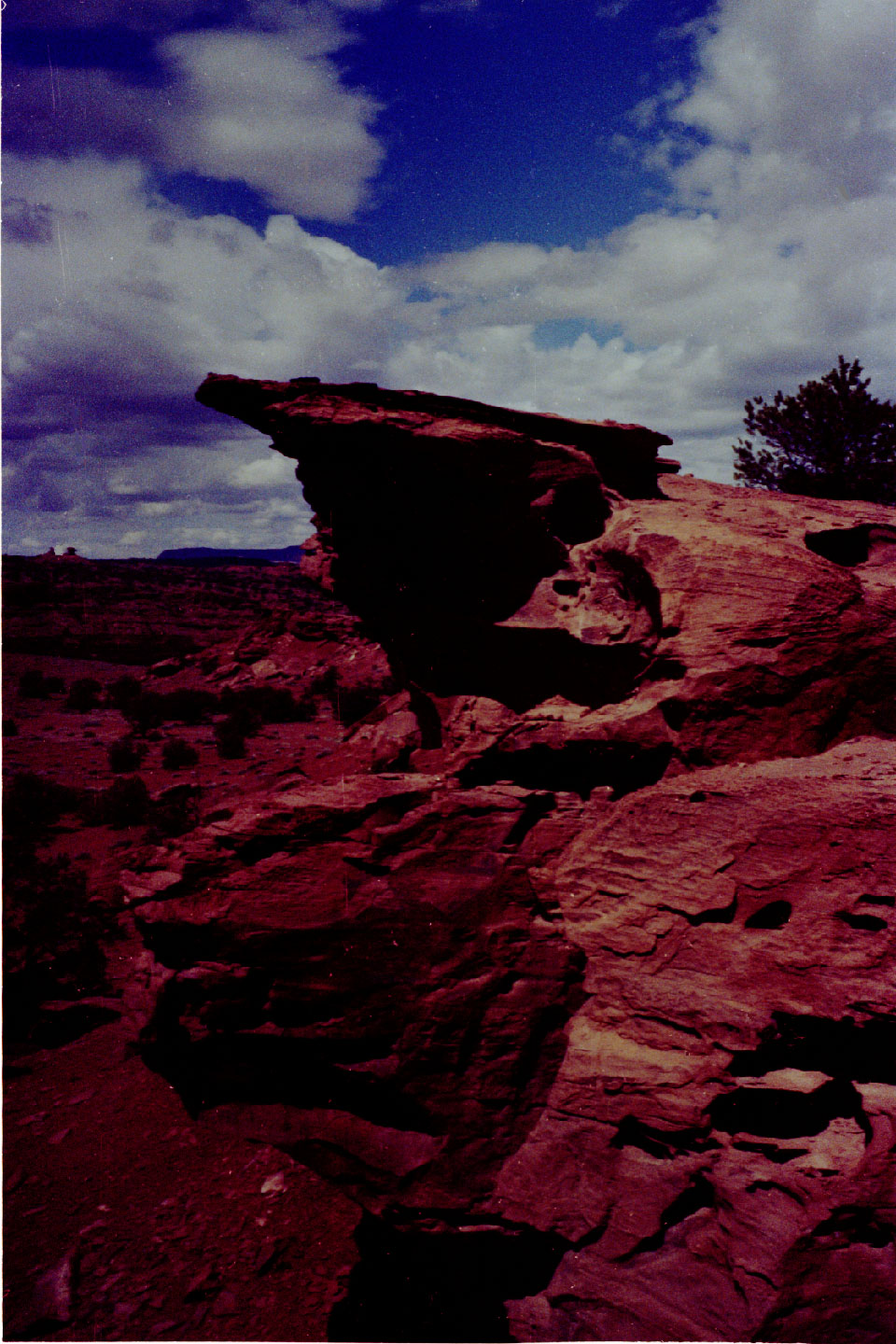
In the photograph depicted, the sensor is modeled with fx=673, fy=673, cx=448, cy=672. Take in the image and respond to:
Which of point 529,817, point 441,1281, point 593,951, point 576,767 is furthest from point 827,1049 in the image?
point 441,1281

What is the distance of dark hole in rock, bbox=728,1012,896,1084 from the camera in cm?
405

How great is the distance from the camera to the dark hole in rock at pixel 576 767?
18.4 feet

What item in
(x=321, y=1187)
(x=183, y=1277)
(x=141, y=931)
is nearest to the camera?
(x=183, y=1277)

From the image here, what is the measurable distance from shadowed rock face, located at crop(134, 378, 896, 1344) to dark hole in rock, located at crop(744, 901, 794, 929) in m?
0.02

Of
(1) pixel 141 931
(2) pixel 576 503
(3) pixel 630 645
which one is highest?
(2) pixel 576 503

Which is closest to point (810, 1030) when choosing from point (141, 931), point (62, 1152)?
point (141, 931)

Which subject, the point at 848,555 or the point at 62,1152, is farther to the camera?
the point at 848,555

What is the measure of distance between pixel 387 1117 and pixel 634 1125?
66.5 inches

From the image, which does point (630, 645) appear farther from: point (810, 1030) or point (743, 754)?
point (810, 1030)

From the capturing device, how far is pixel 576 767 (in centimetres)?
579

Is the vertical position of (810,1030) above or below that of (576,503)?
below

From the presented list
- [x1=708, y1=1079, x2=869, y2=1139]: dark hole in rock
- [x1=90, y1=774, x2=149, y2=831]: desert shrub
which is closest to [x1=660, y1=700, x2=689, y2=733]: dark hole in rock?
[x1=708, y1=1079, x2=869, y2=1139]: dark hole in rock

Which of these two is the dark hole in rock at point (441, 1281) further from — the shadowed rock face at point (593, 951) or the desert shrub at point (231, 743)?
the desert shrub at point (231, 743)

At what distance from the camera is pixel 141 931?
5438mm
